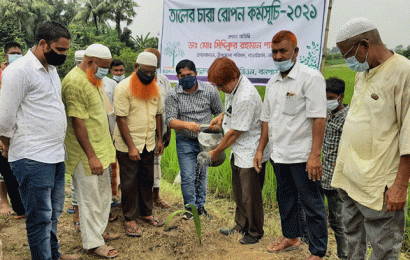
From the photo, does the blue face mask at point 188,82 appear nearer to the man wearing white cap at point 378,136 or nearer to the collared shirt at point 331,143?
the collared shirt at point 331,143

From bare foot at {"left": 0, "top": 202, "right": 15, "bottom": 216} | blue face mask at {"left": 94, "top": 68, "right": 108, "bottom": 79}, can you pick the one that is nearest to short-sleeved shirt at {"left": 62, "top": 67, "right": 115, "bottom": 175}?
blue face mask at {"left": 94, "top": 68, "right": 108, "bottom": 79}

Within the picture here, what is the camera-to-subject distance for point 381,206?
1.89 metres

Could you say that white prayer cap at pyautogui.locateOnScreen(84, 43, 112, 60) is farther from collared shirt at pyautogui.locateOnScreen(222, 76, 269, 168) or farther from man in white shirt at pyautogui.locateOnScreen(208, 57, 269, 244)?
collared shirt at pyautogui.locateOnScreen(222, 76, 269, 168)

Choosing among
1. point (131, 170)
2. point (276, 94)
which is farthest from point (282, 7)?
point (131, 170)

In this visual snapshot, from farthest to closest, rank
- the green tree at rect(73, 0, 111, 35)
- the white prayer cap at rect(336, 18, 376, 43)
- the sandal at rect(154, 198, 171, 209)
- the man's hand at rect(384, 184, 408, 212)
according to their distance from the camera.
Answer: the green tree at rect(73, 0, 111, 35)
the sandal at rect(154, 198, 171, 209)
the white prayer cap at rect(336, 18, 376, 43)
the man's hand at rect(384, 184, 408, 212)

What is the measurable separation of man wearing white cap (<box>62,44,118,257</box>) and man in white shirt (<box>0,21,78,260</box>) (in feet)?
0.82

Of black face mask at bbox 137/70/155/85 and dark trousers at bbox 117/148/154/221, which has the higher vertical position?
black face mask at bbox 137/70/155/85

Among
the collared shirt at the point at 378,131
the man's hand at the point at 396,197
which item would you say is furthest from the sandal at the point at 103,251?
the man's hand at the point at 396,197

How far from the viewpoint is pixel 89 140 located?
286 centimetres

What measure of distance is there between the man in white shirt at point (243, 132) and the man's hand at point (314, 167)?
0.55 meters

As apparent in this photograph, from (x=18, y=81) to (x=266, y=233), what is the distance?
2596 millimetres

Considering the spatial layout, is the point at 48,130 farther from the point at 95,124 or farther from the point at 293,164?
the point at 293,164

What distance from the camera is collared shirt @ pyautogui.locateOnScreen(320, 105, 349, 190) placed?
2.85m

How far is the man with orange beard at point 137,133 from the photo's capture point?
3.41m
